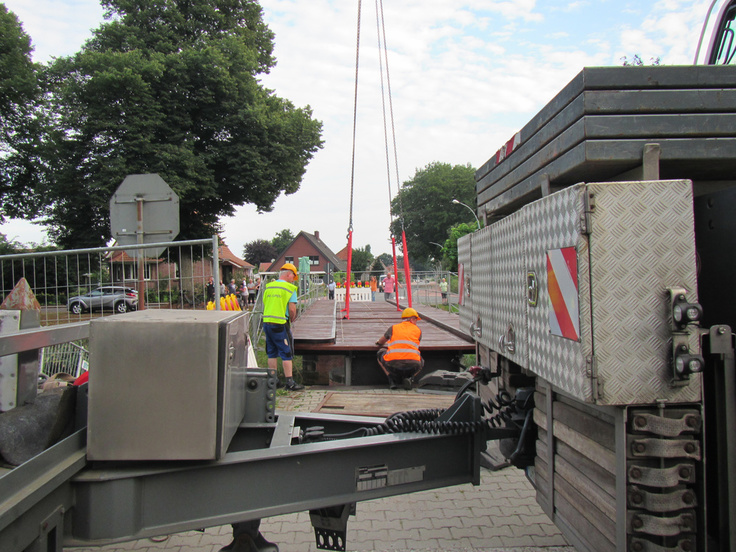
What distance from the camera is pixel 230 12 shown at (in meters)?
28.2

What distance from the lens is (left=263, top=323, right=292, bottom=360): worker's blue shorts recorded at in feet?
25.4

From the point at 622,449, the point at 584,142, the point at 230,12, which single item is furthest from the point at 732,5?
the point at 230,12

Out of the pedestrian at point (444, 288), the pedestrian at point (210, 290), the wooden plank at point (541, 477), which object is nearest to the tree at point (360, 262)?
the pedestrian at point (444, 288)

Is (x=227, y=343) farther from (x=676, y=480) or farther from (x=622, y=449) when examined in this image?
(x=676, y=480)

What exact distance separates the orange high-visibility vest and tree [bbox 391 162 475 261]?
2684 inches

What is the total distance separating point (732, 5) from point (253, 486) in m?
4.95

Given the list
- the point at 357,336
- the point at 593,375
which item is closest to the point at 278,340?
the point at 357,336

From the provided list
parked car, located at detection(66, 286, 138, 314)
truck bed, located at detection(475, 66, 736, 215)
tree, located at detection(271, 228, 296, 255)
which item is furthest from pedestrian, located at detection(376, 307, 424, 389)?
tree, located at detection(271, 228, 296, 255)

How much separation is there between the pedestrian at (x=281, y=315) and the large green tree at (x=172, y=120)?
57.3 ft

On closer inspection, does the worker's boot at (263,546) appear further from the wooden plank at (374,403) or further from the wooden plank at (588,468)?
the wooden plank at (374,403)

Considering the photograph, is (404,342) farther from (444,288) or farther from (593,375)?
(444,288)

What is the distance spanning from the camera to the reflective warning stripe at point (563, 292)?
211 centimetres

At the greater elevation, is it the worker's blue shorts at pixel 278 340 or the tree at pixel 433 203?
the tree at pixel 433 203

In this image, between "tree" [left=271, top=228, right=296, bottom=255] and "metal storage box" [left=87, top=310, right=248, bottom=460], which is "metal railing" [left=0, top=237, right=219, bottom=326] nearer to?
"metal storage box" [left=87, top=310, right=248, bottom=460]
